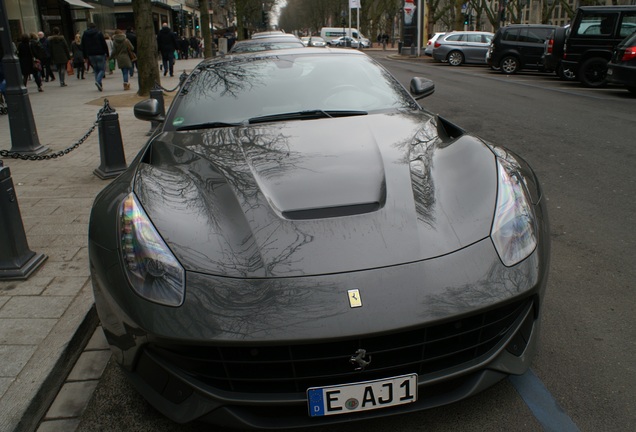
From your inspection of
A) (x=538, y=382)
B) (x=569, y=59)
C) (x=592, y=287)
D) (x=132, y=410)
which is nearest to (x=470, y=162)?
(x=538, y=382)

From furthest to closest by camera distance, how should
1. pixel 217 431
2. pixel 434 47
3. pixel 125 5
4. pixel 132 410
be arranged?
pixel 125 5, pixel 434 47, pixel 132 410, pixel 217 431

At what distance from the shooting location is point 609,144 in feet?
24.6

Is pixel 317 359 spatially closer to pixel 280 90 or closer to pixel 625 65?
pixel 280 90

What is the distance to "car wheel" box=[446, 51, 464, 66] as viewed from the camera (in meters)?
26.7

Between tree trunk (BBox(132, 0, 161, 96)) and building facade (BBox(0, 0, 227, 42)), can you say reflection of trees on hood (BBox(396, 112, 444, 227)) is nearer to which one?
tree trunk (BBox(132, 0, 161, 96))

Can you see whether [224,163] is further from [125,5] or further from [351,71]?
[125,5]

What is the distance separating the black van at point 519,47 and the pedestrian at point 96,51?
1367cm

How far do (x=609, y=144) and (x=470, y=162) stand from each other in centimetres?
579

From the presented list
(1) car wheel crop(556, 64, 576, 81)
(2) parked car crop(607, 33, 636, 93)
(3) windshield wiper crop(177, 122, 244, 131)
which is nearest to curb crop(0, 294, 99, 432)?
(3) windshield wiper crop(177, 122, 244, 131)

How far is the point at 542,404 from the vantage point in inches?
91.1

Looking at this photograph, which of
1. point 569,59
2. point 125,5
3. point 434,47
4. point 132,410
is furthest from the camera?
point 125,5

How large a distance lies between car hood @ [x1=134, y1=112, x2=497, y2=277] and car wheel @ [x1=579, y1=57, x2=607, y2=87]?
14.0 metres

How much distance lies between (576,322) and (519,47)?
64.4 feet

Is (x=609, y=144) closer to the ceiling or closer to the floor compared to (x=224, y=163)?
closer to the floor
